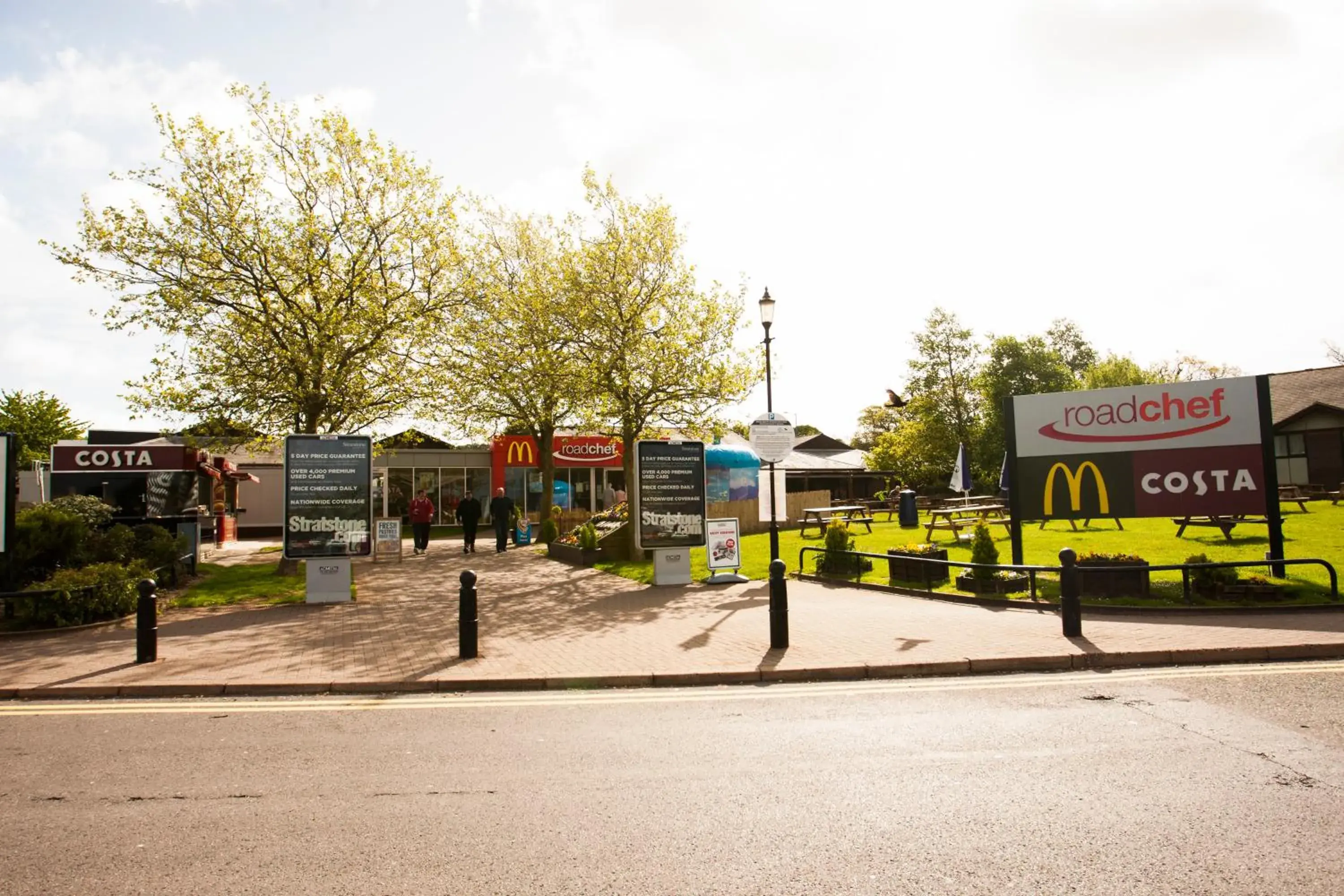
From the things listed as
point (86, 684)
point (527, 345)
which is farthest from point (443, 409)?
point (86, 684)

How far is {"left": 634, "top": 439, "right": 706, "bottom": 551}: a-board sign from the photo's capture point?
16469 mm

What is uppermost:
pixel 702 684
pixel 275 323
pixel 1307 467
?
pixel 275 323

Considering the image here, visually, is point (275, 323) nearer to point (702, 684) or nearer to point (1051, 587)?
point (702, 684)

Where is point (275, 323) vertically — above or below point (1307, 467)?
above

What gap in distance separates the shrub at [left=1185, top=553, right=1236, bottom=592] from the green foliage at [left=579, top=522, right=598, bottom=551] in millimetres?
13180

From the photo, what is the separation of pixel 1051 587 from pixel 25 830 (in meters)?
12.9

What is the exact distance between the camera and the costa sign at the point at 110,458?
1817 centimetres

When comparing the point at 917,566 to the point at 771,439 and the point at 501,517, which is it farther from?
the point at 501,517

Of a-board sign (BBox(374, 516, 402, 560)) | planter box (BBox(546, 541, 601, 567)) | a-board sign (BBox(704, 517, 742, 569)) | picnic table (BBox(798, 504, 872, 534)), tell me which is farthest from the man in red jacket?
a-board sign (BBox(704, 517, 742, 569))

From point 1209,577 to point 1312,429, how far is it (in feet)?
107

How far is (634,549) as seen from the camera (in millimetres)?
22000

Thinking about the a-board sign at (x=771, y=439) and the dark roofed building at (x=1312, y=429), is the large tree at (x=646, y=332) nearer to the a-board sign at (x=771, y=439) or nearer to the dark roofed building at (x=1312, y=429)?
the a-board sign at (x=771, y=439)

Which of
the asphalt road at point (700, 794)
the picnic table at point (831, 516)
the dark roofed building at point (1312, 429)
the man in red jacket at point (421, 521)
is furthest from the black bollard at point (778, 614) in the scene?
the dark roofed building at point (1312, 429)

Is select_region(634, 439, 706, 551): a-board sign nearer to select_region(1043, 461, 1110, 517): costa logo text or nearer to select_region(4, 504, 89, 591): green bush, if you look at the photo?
select_region(1043, 461, 1110, 517): costa logo text
